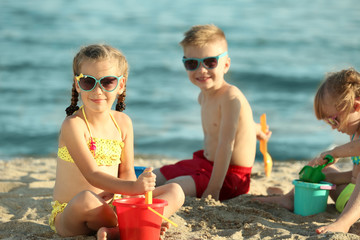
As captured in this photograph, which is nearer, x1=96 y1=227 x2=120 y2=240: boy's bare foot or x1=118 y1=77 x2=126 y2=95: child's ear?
x1=96 y1=227 x2=120 y2=240: boy's bare foot

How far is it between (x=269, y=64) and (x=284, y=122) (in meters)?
4.78

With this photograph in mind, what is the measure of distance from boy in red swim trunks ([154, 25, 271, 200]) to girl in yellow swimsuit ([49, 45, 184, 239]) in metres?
1.05

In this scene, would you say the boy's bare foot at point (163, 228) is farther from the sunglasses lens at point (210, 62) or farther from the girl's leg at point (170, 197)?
the sunglasses lens at point (210, 62)

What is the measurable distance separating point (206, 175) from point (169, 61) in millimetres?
8675

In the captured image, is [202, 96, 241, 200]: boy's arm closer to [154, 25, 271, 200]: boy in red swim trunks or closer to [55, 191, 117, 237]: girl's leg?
[154, 25, 271, 200]: boy in red swim trunks

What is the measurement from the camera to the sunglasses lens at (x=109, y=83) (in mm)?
3107

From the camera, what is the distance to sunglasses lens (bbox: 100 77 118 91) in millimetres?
3107

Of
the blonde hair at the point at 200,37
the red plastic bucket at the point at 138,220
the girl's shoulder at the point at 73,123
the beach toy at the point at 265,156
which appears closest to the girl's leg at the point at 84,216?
the red plastic bucket at the point at 138,220

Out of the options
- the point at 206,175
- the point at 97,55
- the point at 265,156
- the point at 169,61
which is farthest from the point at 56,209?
the point at 169,61

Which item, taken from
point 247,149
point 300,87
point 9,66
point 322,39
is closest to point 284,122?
point 300,87

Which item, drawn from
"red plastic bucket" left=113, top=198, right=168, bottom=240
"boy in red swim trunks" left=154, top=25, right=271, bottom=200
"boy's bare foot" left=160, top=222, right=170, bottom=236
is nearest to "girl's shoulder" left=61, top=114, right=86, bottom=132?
"red plastic bucket" left=113, top=198, right=168, bottom=240

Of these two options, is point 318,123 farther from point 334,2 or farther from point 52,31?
point 334,2

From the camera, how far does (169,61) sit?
12781 millimetres

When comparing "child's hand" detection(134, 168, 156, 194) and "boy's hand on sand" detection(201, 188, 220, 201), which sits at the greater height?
"child's hand" detection(134, 168, 156, 194)
